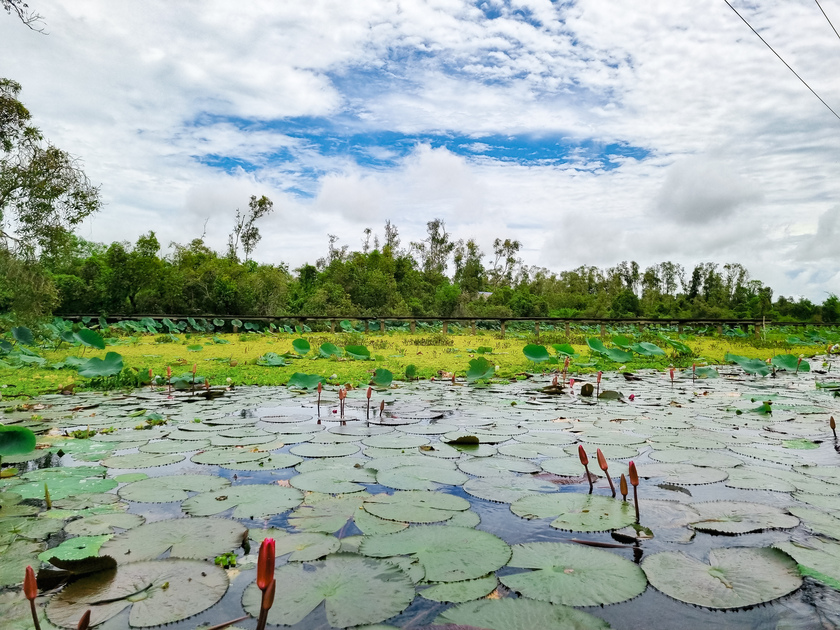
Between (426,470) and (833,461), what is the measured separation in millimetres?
1989

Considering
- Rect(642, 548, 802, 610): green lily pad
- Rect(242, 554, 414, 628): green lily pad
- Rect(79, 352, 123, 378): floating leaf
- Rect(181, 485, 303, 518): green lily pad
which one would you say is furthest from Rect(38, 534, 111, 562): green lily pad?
Rect(79, 352, 123, 378): floating leaf

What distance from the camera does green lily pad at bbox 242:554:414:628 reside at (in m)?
1.23

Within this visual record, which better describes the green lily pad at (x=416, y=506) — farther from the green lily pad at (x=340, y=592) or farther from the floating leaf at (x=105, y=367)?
the floating leaf at (x=105, y=367)

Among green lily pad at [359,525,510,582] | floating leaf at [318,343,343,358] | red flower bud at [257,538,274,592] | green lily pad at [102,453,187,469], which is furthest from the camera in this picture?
floating leaf at [318,343,343,358]

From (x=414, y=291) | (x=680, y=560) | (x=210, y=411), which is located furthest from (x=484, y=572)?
(x=414, y=291)

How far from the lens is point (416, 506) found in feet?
6.41

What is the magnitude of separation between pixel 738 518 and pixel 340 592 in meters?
1.39

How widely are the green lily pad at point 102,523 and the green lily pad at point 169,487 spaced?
155 mm

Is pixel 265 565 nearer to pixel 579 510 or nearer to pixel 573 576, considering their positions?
pixel 573 576

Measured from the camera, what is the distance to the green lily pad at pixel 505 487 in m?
2.08

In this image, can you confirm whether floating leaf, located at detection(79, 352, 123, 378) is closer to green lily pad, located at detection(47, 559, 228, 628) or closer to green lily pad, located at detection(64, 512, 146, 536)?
green lily pad, located at detection(64, 512, 146, 536)

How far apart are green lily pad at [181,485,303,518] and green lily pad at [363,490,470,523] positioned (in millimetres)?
309

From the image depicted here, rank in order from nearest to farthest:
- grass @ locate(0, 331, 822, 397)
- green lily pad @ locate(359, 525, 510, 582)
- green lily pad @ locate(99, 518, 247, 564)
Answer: green lily pad @ locate(359, 525, 510, 582)
green lily pad @ locate(99, 518, 247, 564)
grass @ locate(0, 331, 822, 397)

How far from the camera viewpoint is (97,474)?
2.37 m
